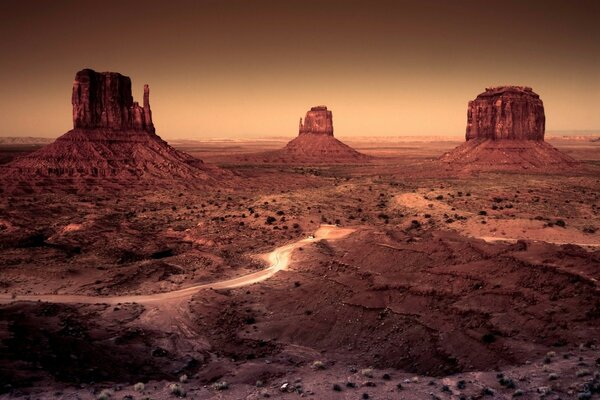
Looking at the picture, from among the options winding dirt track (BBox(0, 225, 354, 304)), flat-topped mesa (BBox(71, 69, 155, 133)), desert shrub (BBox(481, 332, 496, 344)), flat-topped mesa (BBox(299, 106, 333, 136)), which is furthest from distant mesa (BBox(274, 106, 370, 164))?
desert shrub (BBox(481, 332, 496, 344))

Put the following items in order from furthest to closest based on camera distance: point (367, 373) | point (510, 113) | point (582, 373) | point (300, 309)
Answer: point (510, 113) → point (300, 309) → point (367, 373) → point (582, 373)

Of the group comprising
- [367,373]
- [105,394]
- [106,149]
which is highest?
[106,149]

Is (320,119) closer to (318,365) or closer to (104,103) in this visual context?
(104,103)

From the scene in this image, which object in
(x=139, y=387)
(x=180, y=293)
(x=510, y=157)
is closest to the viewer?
(x=139, y=387)

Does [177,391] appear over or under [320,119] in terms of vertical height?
under

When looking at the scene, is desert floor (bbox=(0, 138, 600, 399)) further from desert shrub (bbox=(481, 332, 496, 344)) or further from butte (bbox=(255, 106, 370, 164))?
butte (bbox=(255, 106, 370, 164))

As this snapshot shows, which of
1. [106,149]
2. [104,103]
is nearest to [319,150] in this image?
[104,103]

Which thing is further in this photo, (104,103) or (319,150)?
(319,150)
